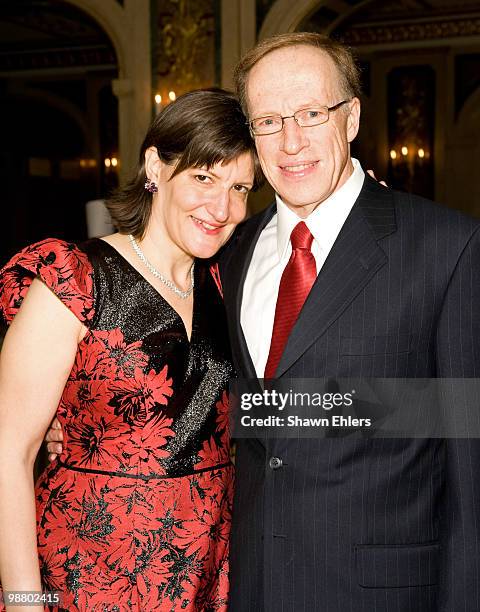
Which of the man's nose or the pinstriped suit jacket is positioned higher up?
the man's nose

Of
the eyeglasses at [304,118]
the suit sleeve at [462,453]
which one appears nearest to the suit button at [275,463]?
the suit sleeve at [462,453]

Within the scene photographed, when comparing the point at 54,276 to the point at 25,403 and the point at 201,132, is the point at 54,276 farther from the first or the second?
the point at 201,132

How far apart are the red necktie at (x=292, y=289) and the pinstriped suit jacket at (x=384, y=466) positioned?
0.07 meters

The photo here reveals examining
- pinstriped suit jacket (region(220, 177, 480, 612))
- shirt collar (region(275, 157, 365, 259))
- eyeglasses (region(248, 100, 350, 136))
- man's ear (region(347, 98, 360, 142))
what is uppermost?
man's ear (region(347, 98, 360, 142))

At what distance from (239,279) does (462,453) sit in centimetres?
69

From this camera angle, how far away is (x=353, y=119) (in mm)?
1957

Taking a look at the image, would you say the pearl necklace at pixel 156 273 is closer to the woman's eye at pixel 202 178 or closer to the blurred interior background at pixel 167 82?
the woman's eye at pixel 202 178

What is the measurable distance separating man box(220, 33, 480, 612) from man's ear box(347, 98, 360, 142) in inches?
8.3

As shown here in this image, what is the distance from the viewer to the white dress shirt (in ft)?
6.11

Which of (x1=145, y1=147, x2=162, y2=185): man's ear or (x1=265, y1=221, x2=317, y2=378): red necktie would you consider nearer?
(x1=265, y1=221, x2=317, y2=378): red necktie

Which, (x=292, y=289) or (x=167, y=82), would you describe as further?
(x=167, y=82)

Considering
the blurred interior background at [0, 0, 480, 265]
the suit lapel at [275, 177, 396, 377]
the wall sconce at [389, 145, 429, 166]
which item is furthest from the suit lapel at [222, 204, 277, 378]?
the wall sconce at [389, 145, 429, 166]

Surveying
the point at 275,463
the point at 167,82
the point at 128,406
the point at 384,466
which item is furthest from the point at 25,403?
the point at 167,82

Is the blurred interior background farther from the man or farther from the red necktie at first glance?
the man
